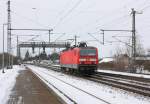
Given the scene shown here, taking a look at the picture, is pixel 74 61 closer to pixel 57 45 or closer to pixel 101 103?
Answer: pixel 101 103

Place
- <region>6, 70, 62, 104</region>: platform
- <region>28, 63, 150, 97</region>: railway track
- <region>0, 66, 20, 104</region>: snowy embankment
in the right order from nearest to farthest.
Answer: <region>6, 70, 62, 104</region>: platform
<region>0, 66, 20, 104</region>: snowy embankment
<region>28, 63, 150, 97</region>: railway track

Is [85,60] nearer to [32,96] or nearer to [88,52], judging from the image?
[88,52]

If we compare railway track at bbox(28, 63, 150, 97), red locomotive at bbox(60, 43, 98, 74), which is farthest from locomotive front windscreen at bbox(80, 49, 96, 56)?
railway track at bbox(28, 63, 150, 97)

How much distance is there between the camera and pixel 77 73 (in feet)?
139

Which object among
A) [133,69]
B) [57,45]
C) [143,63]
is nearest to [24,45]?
[57,45]

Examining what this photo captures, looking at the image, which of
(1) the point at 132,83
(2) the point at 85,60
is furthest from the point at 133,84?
(2) the point at 85,60

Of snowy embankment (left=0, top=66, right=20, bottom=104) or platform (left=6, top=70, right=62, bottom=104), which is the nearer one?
platform (left=6, top=70, right=62, bottom=104)

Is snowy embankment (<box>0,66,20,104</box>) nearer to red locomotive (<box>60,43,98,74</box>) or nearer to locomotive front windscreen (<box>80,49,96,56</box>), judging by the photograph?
red locomotive (<box>60,43,98,74</box>)

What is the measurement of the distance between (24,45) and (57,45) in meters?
10.1

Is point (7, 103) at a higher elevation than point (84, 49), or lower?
lower

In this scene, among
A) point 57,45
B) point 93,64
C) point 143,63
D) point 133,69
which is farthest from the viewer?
point 57,45

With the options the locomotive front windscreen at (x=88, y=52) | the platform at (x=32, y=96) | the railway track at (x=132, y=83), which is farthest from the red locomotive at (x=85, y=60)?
the platform at (x=32, y=96)

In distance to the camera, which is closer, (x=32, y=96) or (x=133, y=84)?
(x=32, y=96)

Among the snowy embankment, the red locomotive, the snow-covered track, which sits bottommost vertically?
the snowy embankment
